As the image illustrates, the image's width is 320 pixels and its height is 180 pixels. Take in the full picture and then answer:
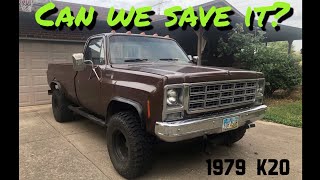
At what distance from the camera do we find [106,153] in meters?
4.62

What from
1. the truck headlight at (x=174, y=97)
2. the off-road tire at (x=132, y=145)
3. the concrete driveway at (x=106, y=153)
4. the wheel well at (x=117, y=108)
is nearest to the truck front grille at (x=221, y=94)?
the truck headlight at (x=174, y=97)

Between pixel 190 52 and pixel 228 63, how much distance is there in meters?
2.16

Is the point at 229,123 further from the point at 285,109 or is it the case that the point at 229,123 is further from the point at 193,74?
the point at 285,109

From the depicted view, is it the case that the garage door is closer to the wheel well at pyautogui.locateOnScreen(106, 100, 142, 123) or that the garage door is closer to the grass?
the wheel well at pyautogui.locateOnScreen(106, 100, 142, 123)

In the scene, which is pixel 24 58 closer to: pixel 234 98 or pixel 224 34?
pixel 234 98

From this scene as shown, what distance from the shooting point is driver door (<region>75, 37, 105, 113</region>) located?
15.0 feet

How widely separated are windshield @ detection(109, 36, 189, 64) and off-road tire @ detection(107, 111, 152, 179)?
1106 mm

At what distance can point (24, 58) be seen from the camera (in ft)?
30.2

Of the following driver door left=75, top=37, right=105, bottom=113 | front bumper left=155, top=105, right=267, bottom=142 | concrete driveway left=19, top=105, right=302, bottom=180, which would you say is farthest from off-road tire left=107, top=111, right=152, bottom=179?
driver door left=75, top=37, right=105, bottom=113

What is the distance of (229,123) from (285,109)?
→ 554 cm

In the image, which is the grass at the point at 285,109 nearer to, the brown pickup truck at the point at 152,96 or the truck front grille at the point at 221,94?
the brown pickup truck at the point at 152,96

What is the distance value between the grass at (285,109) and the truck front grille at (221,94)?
325cm
